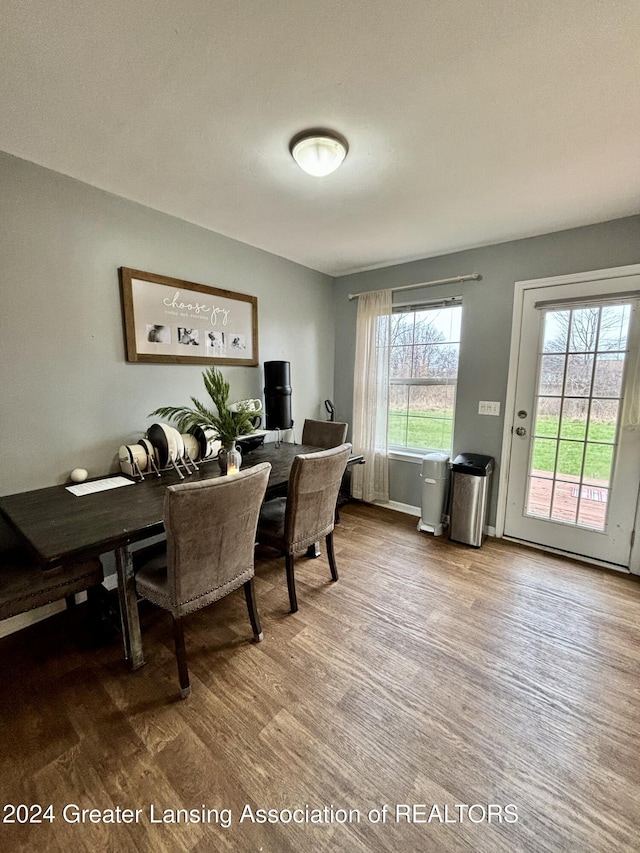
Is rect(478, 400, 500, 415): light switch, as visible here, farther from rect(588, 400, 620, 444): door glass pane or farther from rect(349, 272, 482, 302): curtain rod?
rect(349, 272, 482, 302): curtain rod

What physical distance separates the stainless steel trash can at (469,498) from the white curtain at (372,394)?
83 centimetres

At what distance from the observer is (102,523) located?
1440 millimetres

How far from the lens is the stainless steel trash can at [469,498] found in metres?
2.73

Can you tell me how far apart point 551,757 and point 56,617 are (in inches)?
99.0

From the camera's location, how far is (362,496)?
12.1 feet

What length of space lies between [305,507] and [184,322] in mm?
1600

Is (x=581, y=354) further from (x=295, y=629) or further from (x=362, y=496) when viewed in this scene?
(x=295, y=629)

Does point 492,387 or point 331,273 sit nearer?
point 492,387

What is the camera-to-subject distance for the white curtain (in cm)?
341

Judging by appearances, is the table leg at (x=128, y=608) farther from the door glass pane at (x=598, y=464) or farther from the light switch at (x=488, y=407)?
the door glass pane at (x=598, y=464)

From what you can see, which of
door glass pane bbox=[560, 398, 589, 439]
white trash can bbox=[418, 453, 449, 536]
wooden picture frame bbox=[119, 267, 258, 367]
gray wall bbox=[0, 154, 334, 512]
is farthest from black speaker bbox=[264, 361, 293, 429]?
door glass pane bbox=[560, 398, 589, 439]

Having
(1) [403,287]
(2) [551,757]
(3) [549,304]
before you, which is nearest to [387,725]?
(2) [551,757]

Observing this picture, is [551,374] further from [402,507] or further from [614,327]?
[402,507]

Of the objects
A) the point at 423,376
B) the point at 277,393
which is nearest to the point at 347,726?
the point at 277,393
